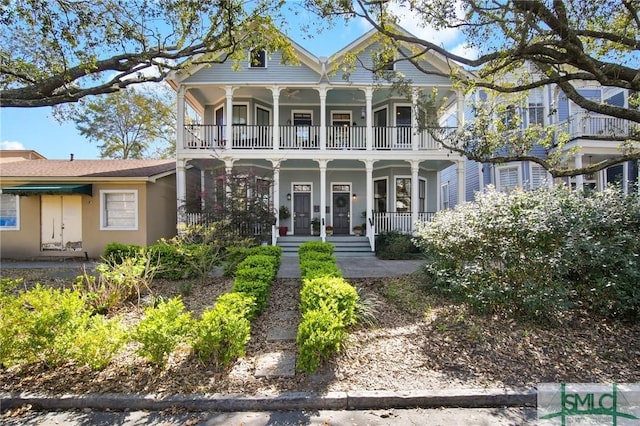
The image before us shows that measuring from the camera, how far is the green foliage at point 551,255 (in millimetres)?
4551

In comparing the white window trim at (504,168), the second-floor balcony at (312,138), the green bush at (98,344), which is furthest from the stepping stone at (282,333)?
the white window trim at (504,168)

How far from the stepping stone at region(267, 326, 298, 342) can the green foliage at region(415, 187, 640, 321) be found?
284 centimetres

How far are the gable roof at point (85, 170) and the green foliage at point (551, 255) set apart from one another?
1151 cm

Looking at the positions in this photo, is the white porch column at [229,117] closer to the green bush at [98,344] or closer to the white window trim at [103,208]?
the white window trim at [103,208]

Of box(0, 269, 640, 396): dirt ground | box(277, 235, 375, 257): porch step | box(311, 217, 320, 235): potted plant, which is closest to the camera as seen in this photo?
box(0, 269, 640, 396): dirt ground

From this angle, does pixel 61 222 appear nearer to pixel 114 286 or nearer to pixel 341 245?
pixel 114 286

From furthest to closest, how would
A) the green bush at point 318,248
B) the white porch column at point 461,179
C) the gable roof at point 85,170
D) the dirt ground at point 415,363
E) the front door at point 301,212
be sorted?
the front door at point 301,212
the white porch column at point 461,179
the gable roof at point 85,170
the green bush at point 318,248
the dirt ground at point 415,363

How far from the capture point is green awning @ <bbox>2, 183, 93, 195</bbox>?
11266 millimetres

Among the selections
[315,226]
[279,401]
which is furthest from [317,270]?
[315,226]

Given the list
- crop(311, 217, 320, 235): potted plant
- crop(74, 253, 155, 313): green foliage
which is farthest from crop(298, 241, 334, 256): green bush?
crop(311, 217, 320, 235): potted plant

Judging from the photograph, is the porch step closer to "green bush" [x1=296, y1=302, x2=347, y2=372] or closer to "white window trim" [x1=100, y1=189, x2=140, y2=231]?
"white window trim" [x1=100, y1=189, x2=140, y2=231]

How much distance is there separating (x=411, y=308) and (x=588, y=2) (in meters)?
6.62

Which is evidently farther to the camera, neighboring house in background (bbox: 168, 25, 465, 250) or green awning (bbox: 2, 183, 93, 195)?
neighboring house in background (bbox: 168, 25, 465, 250)

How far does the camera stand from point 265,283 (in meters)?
5.32
